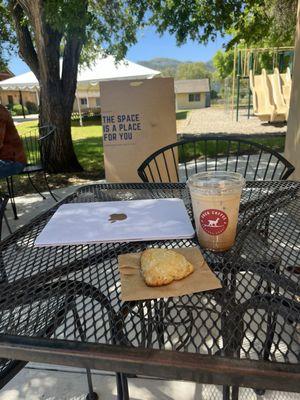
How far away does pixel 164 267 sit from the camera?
73cm

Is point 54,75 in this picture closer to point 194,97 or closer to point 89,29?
point 89,29

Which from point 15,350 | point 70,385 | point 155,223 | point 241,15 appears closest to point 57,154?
point 241,15

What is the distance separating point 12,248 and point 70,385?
0.93 m

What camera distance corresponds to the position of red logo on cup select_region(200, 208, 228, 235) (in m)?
0.83

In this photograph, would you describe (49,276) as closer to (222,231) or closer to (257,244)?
(222,231)

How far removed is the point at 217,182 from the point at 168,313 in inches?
14.3

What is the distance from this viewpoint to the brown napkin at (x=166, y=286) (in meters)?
0.69

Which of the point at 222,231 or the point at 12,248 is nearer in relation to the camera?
the point at 222,231

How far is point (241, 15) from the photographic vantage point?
18.0 feet

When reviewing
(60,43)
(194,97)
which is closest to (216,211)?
(60,43)

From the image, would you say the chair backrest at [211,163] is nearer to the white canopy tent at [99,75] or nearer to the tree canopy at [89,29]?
the tree canopy at [89,29]

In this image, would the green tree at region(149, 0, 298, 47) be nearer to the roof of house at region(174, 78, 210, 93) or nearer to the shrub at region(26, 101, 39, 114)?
the shrub at region(26, 101, 39, 114)

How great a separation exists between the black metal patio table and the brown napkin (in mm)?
31

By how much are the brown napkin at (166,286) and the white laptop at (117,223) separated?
15 centimetres
